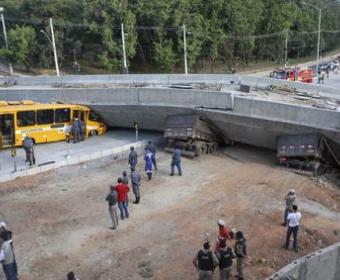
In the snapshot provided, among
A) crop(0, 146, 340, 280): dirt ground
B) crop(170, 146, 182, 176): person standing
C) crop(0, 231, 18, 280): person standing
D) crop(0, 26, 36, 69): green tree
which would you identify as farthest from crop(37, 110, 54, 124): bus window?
crop(0, 26, 36, 69): green tree

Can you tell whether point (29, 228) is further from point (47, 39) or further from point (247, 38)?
point (247, 38)

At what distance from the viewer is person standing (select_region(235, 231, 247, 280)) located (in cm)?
1152

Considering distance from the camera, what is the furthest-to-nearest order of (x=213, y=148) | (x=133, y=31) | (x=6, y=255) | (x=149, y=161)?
(x=133, y=31)
(x=213, y=148)
(x=149, y=161)
(x=6, y=255)

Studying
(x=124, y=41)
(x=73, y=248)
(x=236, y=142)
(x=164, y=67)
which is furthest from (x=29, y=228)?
(x=164, y=67)

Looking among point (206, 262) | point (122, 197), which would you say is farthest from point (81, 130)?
point (206, 262)

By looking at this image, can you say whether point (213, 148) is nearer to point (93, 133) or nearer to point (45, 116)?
point (93, 133)

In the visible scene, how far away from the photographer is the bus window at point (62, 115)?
946 inches

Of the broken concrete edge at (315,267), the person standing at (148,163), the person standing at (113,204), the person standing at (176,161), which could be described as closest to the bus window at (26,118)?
the person standing at (148,163)

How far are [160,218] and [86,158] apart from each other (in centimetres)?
722

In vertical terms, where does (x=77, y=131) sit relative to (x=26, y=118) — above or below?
below

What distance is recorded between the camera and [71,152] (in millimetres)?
22812

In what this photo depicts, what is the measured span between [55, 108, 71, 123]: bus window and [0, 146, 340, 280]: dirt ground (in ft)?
12.6

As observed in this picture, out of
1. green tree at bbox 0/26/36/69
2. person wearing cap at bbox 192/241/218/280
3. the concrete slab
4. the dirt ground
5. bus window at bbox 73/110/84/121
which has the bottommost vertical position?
the dirt ground

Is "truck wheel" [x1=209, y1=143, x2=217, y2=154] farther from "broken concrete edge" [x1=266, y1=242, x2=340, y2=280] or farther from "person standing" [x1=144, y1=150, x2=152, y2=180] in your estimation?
"broken concrete edge" [x1=266, y1=242, x2=340, y2=280]
